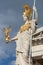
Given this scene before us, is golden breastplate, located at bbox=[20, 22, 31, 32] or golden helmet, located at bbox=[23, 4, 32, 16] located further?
golden helmet, located at bbox=[23, 4, 32, 16]

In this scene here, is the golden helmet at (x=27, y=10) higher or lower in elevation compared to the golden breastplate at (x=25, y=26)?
higher

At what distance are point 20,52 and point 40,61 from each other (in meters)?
0.71

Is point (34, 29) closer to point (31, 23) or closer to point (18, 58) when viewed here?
point (31, 23)

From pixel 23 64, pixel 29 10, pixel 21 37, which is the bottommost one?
pixel 23 64

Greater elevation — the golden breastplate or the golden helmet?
the golden helmet

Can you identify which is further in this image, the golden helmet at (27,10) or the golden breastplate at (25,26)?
the golden helmet at (27,10)

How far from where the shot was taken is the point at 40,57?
1247 centimetres

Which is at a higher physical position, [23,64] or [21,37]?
[21,37]

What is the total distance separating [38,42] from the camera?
41.0ft

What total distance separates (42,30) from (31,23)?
0.41m

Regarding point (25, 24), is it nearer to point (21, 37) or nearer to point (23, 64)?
point (21, 37)

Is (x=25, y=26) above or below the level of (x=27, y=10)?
below

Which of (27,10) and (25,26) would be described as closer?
(25,26)

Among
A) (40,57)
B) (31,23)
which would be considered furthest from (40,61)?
(31,23)
